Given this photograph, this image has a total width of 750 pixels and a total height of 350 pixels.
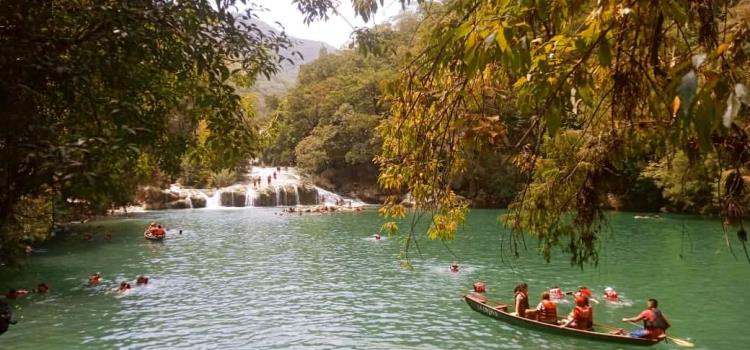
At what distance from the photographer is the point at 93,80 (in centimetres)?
467

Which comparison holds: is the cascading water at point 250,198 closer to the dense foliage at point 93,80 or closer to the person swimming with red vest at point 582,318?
the person swimming with red vest at point 582,318

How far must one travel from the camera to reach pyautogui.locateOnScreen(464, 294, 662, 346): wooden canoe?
1011 cm

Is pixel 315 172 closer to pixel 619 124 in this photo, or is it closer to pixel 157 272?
pixel 157 272

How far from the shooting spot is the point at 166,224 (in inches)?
1348

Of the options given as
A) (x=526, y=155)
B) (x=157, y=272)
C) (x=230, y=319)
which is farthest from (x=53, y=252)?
(x=526, y=155)

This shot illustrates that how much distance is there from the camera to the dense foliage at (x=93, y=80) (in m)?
3.53

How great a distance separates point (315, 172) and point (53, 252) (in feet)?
111

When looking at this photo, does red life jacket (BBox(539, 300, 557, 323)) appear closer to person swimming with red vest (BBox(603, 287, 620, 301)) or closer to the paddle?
the paddle

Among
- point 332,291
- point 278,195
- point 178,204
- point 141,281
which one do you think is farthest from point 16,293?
point 278,195

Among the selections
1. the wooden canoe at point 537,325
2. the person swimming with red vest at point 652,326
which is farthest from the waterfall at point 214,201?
the person swimming with red vest at point 652,326

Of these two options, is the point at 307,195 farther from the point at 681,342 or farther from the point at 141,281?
the point at 681,342

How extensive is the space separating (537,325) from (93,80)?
9.56 metres

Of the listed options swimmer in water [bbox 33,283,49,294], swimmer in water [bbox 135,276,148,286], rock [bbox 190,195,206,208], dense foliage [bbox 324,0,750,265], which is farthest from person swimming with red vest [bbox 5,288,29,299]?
rock [bbox 190,195,206,208]

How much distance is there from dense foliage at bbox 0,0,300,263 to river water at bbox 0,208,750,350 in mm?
4296
